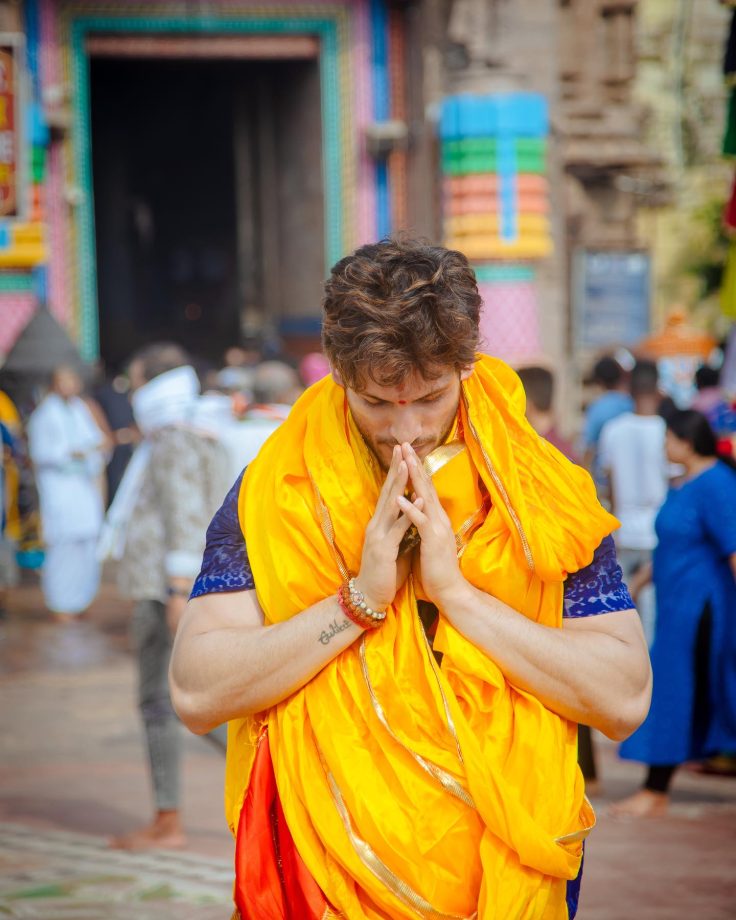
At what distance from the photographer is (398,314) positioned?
2.07 meters

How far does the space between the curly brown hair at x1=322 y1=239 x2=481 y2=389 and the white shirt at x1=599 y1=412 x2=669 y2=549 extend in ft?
18.4

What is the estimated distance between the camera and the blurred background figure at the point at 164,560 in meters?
5.22

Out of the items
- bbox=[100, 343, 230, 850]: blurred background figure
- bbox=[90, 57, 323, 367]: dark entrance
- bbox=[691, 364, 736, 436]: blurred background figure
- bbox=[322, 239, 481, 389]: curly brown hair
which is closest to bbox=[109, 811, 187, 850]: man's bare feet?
bbox=[100, 343, 230, 850]: blurred background figure

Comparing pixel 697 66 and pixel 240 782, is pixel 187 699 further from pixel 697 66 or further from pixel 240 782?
pixel 697 66

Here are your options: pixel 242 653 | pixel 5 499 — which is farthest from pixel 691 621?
pixel 5 499

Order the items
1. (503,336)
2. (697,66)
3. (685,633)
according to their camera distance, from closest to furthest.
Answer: (685,633) → (503,336) → (697,66)

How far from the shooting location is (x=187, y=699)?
226 centimetres

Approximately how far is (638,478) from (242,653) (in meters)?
5.68

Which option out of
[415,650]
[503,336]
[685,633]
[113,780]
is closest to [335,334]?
[415,650]

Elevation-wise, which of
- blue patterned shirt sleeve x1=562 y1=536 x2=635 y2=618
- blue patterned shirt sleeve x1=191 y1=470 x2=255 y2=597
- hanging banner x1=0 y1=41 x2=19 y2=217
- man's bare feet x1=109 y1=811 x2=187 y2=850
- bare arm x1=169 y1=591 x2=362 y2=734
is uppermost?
hanging banner x1=0 y1=41 x2=19 y2=217

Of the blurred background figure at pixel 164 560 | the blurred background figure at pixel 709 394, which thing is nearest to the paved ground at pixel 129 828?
the blurred background figure at pixel 164 560

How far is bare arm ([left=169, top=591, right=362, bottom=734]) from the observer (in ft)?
7.11

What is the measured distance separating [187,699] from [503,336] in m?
11.3

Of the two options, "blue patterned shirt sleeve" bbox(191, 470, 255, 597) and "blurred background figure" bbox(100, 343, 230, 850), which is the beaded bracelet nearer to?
"blue patterned shirt sleeve" bbox(191, 470, 255, 597)
